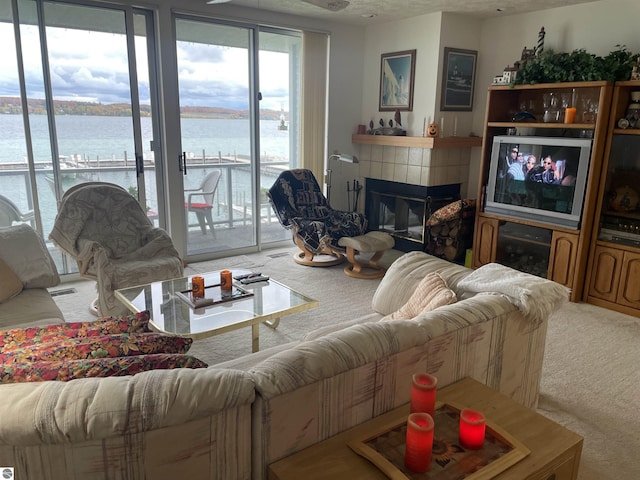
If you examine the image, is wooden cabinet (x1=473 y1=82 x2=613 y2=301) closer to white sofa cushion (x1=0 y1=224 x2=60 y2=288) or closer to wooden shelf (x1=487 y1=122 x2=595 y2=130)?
wooden shelf (x1=487 y1=122 x2=595 y2=130)

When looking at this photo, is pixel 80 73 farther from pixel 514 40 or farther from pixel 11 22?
pixel 514 40

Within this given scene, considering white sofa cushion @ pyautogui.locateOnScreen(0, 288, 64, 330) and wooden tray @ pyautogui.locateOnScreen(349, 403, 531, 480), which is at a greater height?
wooden tray @ pyautogui.locateOnScreen(349, 403, 531, 480)

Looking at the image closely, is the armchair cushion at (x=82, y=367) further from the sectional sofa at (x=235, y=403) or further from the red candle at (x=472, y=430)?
the red candle at (x=472, y=430)

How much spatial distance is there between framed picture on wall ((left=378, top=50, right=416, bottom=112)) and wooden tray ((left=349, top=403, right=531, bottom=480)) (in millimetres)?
4232

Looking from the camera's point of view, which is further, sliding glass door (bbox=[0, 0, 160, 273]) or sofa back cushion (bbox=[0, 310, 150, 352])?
sliding glass door (bbox=[0, 0, 160, 273])

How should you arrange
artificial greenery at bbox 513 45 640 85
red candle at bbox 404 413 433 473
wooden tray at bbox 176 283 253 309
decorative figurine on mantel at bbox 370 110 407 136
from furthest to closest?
1. decorative figurine on mantel at bbox 370 110 407 136
2. artificial greenery at bbox 513 45 640 85
3. wooden tray at bbox 176 283 253 309
4. red candle at bbox 404 413 433 473

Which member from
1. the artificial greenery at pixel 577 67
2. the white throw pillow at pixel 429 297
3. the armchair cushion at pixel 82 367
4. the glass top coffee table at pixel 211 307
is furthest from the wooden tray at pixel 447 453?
the artificial greenery at pixel 577 67

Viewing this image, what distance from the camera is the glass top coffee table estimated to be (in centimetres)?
Answer: 260

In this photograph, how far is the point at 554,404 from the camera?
257 cm

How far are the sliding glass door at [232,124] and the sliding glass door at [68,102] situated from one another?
1.35 ft

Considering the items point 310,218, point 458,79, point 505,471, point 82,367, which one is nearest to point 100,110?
point 310,218

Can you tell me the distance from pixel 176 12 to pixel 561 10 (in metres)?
3.44

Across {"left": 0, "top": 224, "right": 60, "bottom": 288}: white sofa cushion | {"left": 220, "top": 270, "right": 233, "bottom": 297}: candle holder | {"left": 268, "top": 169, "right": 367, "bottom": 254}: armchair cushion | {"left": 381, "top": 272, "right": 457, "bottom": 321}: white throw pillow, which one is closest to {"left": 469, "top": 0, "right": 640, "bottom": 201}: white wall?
{"left": 268, "top": 169, "right": 367, "bottom": 254}: armchair cushion

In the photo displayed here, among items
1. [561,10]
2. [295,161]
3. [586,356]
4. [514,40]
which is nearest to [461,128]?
[514,40]
